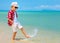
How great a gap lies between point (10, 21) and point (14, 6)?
29 cm

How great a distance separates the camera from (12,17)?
5.05 m

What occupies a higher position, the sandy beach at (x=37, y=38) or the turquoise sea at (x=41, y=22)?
the sandy beach at (x=37, y=38)

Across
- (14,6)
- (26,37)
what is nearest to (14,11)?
(14,6)

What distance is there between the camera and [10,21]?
5.01 m

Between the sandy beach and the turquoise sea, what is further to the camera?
the turquoise sea

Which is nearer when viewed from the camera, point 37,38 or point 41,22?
point 37,38

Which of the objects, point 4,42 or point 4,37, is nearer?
point 4,42

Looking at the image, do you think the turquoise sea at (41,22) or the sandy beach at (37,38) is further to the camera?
the turquoise sea at (41,22)

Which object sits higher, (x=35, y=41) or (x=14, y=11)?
(x=14, y=11)

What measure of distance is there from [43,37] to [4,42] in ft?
2.94

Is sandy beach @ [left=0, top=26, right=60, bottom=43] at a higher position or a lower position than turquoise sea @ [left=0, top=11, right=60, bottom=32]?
higher

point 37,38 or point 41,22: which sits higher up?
point 37,38

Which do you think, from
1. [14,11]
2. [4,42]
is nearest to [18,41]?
[4,42]

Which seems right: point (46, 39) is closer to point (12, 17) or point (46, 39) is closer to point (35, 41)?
point (35, 41)
